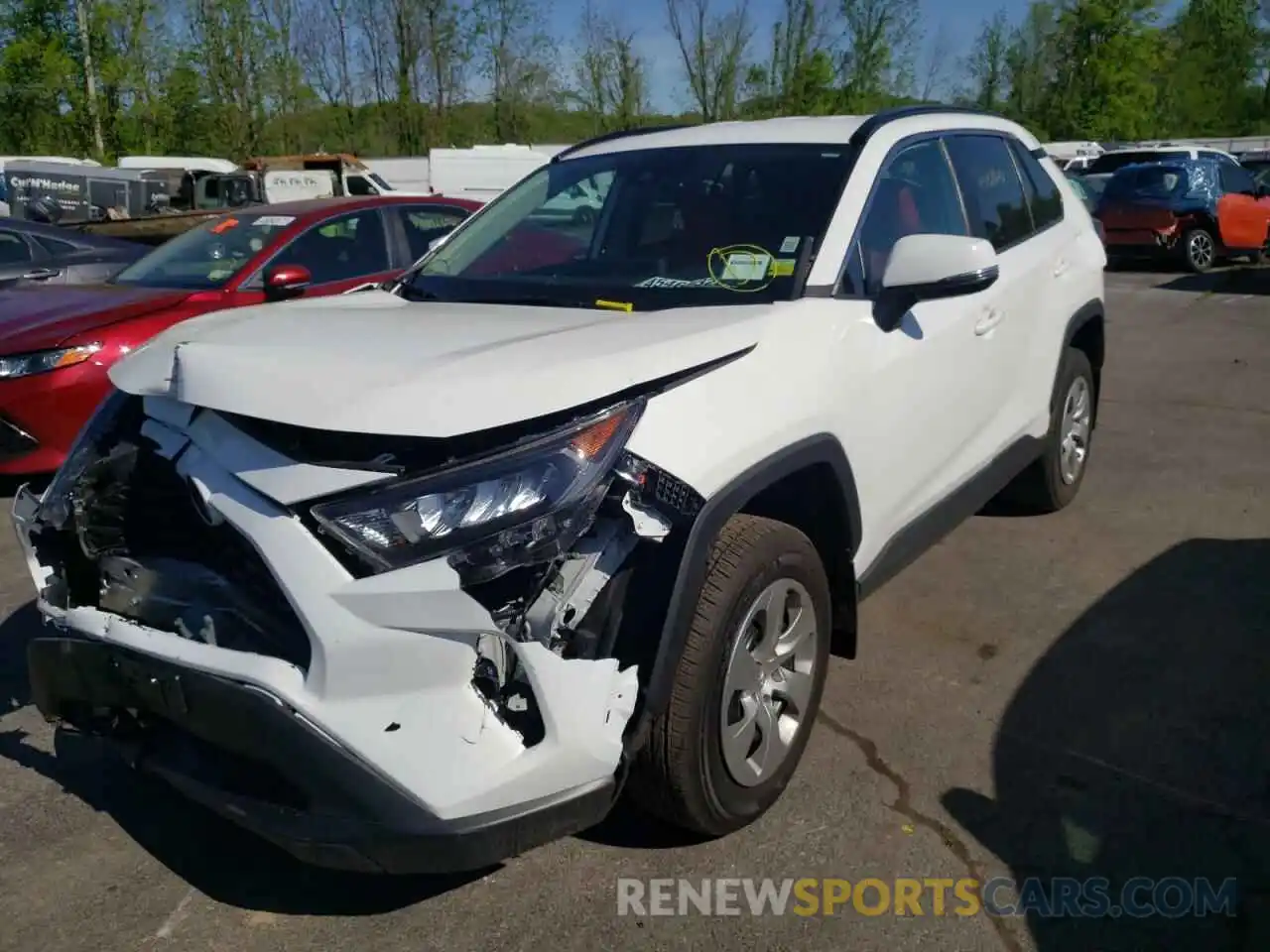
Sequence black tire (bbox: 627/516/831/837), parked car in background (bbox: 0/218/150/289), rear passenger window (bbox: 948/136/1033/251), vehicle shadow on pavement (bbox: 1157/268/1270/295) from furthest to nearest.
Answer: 1. vehicle shadow on pavement (bbox: 1157/268/1270/295)
2. parked car in background (bbox: 0/218/150/289)
3. rear passenger window (bbox: 948/136/1033/251)
4. black tire (bbox: 627/516/831/837)

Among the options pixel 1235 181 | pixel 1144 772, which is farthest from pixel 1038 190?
pixel 1235 181

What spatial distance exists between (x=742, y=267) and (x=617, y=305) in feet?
1.28

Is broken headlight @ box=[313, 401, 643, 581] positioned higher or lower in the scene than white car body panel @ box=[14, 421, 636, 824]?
higher

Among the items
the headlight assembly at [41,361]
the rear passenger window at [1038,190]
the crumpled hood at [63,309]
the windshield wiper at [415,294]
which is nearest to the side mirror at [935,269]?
the windshield wiper at [415,294]

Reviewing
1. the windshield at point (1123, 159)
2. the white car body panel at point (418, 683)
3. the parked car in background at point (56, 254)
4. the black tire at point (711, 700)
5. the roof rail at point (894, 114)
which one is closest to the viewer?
the white car body panel at point (418, 683)

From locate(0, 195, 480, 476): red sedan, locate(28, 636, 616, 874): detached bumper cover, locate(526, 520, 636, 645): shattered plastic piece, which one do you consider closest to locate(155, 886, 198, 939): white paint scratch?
locate(28, 636, 616, 874): detached bumper cover

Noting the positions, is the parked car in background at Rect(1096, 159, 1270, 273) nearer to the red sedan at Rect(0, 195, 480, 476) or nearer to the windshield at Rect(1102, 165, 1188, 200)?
Answer: the windshield at Rect(1102, 165, 1188, 200)

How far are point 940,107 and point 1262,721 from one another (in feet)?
8.16

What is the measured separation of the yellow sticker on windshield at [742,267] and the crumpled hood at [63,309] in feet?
12.8

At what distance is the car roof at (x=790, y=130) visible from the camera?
12.1 feet

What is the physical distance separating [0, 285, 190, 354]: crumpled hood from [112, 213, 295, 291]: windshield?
0.23 metres

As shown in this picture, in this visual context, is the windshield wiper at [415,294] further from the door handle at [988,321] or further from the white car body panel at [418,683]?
the door handle at [988,321]

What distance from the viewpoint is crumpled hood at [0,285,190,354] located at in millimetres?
5641

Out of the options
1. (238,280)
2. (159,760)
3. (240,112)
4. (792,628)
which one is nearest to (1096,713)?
(792,628)
